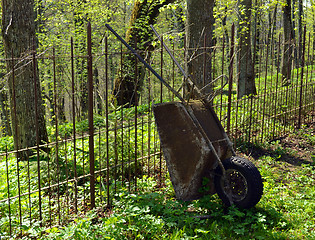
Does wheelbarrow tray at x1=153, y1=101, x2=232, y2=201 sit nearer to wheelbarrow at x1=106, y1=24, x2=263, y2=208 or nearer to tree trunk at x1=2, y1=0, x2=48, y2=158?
wheelbarrow at x1=106, y1=24, x2=263, y2=208

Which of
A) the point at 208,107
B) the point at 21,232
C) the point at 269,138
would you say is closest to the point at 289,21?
the point at 269,138

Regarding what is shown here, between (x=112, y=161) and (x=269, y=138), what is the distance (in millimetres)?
4006

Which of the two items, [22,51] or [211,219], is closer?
Result: [211,219]

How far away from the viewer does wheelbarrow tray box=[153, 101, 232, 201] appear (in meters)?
4.04

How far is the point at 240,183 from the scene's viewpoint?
404 cm

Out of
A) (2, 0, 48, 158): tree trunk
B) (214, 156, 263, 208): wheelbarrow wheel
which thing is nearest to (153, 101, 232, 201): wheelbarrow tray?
(214, 156, 263, 208): wheelbarrow wheel

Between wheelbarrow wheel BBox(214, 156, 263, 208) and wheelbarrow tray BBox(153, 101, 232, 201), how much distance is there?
17 cm

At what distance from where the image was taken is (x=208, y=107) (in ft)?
14.8

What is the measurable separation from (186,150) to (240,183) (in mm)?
833

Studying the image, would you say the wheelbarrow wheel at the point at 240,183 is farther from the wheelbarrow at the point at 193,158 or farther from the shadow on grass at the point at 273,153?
the shadow on grass at the point at 273,153

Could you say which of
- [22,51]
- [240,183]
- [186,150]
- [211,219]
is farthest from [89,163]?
[22,51]

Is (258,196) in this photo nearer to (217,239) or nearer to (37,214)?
(217,239)

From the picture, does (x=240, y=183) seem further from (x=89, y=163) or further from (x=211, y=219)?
(x=89, y=163)

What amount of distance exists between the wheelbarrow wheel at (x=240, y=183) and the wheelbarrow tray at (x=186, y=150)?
0.55 feet
